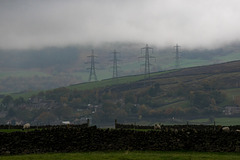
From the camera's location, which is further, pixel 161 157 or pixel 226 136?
pixel 226 136

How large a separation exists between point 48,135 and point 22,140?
2776 millimetres

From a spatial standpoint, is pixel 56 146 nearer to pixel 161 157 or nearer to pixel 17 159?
pixel 17 159

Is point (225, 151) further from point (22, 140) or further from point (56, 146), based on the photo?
point (22, 140)

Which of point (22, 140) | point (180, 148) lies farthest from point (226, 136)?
point (22, 140)

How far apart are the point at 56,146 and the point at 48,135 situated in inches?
58.2

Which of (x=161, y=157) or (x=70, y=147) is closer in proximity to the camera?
(x=161, y=157)

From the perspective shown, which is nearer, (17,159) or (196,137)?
(17,159)

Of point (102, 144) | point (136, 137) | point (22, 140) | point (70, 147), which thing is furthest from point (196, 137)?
point (22, 140)

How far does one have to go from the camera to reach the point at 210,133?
4247 centimetres

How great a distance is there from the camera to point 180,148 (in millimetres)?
42344

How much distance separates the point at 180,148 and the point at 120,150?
6645 mm

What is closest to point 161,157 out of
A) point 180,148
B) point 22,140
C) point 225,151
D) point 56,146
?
point 180,148

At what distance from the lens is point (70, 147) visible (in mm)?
41625

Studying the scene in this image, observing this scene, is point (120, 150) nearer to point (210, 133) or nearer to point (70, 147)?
point (70, 147)
